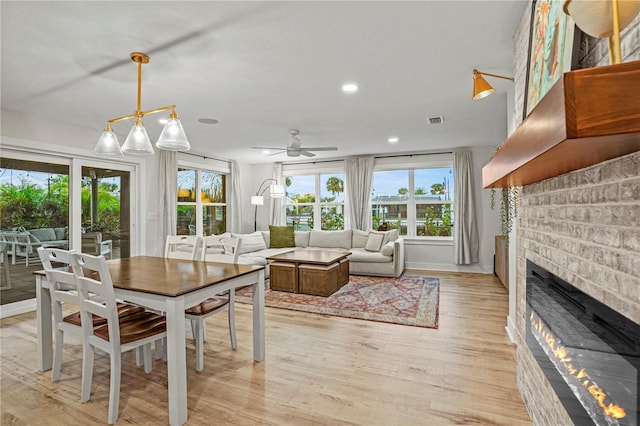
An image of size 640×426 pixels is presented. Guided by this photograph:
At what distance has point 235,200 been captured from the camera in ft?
24.2

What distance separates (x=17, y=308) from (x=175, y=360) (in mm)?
3445

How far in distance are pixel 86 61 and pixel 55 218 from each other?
2698 millimetres

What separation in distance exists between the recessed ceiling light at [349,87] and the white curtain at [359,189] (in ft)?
11.6

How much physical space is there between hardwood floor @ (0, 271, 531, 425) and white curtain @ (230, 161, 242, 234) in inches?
163

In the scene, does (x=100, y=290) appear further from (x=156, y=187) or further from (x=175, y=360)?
(x=156, y=187)

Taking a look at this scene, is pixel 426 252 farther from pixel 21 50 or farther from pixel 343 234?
pixel 21 50


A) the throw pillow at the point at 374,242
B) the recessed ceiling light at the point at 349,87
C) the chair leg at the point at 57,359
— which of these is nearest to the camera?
the chair leg at the point at 57,359

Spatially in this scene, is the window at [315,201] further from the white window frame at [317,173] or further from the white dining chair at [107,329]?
the white dining chair at [107,329]

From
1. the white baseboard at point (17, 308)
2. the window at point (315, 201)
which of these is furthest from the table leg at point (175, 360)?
the window at point (315, 201)

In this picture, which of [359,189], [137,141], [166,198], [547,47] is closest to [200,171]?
[166,198]

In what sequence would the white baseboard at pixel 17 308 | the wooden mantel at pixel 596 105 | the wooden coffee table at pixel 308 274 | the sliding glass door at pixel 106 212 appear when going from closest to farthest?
the wooden mantel at pixel 596 105
the white baseboard at pixel 17 308
the wooden coffee table at pixel 308 274
the sliding glass door at pixel 106 212

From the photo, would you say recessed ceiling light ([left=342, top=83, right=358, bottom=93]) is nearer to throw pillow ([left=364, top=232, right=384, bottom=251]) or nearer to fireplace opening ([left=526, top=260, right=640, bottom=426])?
fireplace opening ([left=526, top=260, right=640, bottom=426])

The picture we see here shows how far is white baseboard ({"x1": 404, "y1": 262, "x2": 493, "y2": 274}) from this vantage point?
613 centimetres

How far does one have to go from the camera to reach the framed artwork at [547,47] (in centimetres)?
124
